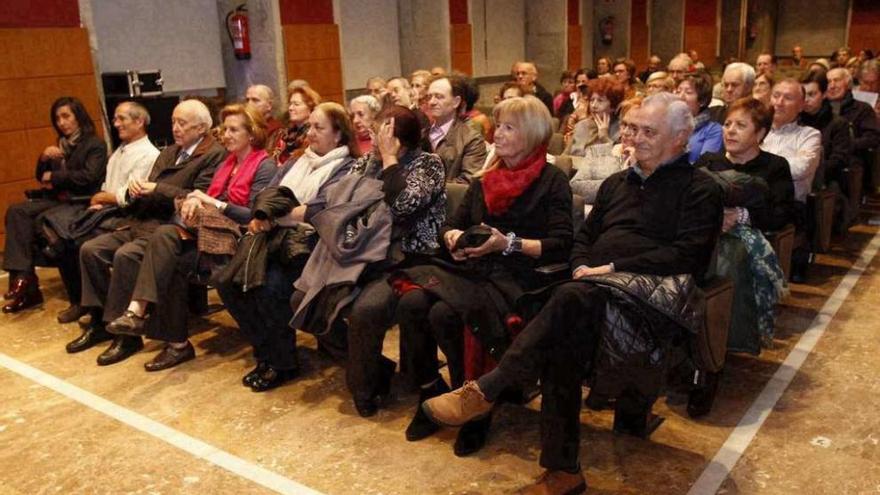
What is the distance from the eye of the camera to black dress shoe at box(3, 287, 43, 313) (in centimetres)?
455

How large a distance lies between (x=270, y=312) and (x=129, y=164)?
1514mm

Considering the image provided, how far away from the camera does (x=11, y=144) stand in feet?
19.7

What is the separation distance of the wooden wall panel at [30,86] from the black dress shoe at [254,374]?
12.0ft

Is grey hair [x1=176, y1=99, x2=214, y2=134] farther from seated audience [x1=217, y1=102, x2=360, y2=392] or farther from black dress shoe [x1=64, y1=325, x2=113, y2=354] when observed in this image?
black dress shoe [x1=64, y1=325, x2=113, y2=354]

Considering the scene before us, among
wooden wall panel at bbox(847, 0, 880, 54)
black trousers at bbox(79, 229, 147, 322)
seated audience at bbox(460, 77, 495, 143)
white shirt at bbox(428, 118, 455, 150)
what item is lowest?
black trousers at bbox(79, 229, 147, 322)

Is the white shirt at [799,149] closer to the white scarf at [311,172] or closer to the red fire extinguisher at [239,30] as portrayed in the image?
the white scarf at [311,172]

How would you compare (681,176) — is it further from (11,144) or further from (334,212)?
(11,144)

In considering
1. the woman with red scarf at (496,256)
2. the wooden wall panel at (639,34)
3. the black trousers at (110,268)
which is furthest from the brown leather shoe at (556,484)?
the wooden wall panel at (639,34)

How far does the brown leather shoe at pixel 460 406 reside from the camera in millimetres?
2473

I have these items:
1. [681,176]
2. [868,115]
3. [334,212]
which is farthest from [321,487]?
[868,115]

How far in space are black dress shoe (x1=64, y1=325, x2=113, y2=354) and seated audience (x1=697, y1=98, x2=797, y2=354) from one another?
306 centimetres

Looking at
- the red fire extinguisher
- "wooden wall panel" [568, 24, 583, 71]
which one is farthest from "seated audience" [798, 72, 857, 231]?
"wooden wall panel" [568, 24, 583, 71]

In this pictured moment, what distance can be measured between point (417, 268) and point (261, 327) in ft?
2.83

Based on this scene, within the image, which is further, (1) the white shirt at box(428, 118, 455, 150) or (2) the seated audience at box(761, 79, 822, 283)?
(1) the white shirt at box(428, 118, 455, 150)
